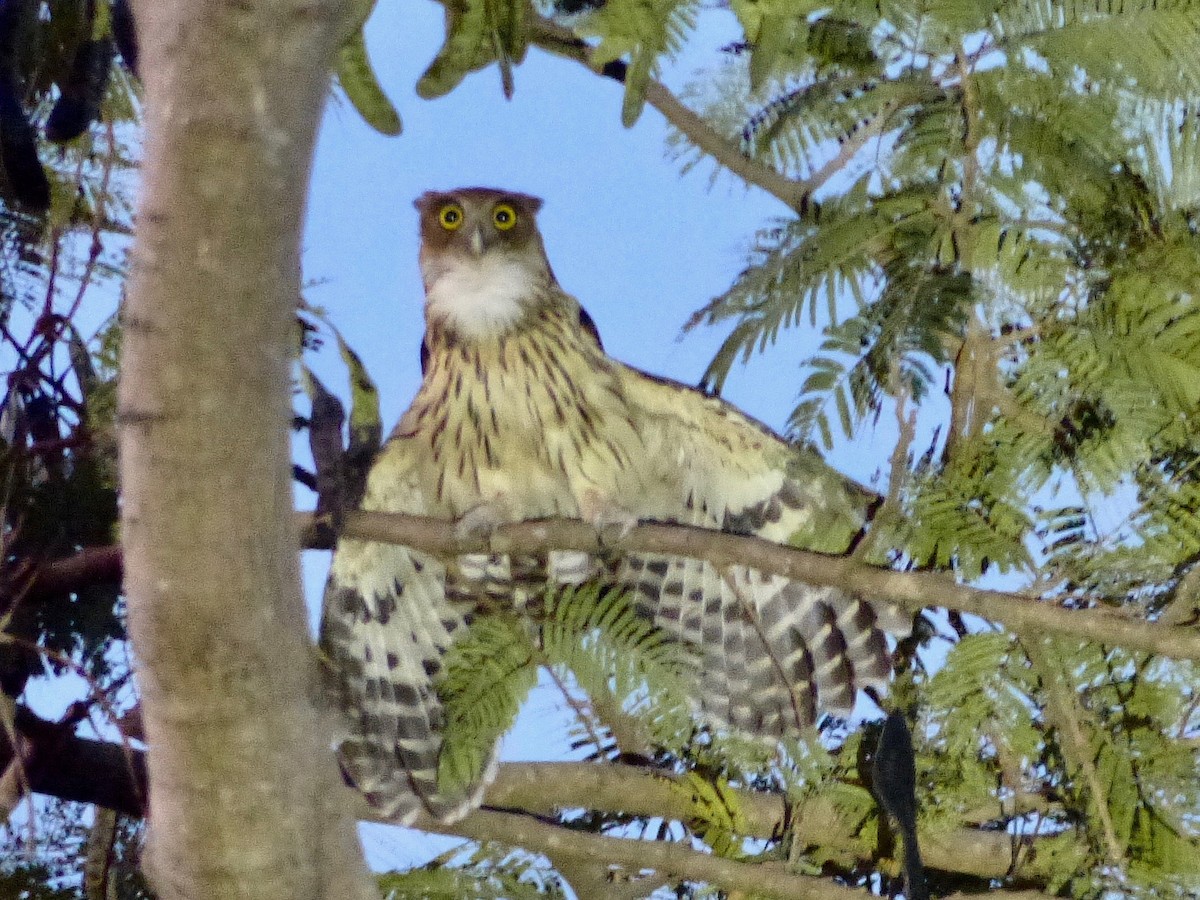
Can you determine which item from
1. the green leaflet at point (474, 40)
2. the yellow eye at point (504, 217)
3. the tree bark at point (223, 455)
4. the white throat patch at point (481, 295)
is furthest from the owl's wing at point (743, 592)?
the tree bark at point (223, 455)

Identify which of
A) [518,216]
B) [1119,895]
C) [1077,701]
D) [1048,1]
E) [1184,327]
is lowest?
[1119,895]

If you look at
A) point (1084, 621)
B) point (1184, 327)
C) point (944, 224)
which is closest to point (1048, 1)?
point (944, 224)

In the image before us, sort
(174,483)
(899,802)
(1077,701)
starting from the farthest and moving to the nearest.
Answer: (1077,701)
(899,802)
(174,483)

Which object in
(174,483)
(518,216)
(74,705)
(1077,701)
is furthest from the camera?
(518,216)

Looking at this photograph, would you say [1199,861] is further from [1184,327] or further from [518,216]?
[518,216]

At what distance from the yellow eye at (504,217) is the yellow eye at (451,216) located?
56 mm

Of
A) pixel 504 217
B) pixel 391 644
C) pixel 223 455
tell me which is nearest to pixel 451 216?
pixel 504 217

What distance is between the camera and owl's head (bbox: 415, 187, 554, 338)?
1.86 m

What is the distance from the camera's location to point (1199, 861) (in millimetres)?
1164

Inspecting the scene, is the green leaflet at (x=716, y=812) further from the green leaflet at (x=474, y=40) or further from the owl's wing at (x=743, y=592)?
the green leaflet at (x=474, y=40)

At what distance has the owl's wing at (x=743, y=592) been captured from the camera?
1.57 meters

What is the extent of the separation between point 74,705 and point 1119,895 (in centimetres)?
100

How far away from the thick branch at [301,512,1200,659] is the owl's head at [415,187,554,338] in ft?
2.40

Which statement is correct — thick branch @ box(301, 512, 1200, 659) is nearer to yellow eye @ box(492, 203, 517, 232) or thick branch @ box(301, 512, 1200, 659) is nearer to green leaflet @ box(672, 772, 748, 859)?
green leaflet @ box(672, 772, 748, 859)
